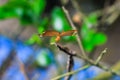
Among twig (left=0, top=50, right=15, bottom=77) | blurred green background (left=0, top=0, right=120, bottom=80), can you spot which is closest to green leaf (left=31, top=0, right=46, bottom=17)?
blurred green background (left=0, top=0, right=120, bottom=80)

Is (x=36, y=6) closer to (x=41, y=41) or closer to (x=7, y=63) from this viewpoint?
(x=41, y=41)

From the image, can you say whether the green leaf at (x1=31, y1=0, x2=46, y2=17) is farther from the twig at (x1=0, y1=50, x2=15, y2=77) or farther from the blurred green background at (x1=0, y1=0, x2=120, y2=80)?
the twig at (x1=0, y1=50, x2=15, y2=77)

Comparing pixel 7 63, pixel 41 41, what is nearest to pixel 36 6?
pixel 41 41

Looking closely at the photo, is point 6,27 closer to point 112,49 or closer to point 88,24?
point 112,49

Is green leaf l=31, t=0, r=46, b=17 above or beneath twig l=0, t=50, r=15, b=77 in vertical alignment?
above

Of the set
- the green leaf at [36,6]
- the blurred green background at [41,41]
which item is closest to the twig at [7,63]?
the blurred green background at [41,41]

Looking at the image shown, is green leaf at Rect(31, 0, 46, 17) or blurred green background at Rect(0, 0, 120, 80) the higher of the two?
green leaf at Rect(31, 0, 46, 17)

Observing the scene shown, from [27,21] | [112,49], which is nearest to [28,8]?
[27,21]

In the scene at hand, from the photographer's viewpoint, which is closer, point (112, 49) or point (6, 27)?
point (112, 49)

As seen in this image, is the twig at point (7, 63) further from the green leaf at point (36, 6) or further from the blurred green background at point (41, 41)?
the green leaf at point (36, 6)

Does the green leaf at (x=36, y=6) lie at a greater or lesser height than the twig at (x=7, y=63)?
greater

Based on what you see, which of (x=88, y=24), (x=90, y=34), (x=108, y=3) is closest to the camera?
(x=90, y=34)
